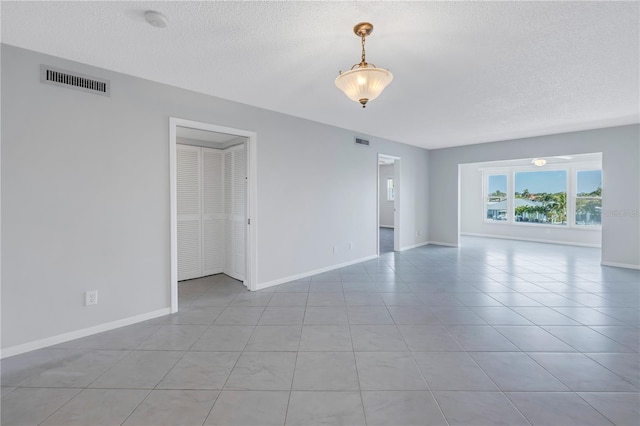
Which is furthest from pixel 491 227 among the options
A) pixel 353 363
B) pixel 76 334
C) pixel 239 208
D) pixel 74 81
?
pixel 74 81

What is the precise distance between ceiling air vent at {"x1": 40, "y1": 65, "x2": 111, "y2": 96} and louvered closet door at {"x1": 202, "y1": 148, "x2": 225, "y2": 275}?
2.01 meters

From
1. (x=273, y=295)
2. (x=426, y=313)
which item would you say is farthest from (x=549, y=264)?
(x=273, y=295)

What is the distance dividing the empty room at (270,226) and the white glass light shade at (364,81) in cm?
2

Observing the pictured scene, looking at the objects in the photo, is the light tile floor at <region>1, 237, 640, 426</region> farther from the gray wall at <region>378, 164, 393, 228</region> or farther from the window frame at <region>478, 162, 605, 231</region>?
the gray wall at <region>378, 164, 393, 228</region>

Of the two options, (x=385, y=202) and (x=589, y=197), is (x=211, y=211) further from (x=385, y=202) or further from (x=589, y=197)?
(x=589, y=197)

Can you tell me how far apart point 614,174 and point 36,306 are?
8.61 meters

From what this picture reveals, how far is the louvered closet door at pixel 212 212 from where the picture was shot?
489cm

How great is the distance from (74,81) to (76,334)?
7.85 ft

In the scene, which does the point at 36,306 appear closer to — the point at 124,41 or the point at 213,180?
the point at 124,41

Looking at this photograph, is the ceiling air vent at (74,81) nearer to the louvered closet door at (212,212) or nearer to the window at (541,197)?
the louvered closet door at (212,212)

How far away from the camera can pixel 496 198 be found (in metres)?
9.36

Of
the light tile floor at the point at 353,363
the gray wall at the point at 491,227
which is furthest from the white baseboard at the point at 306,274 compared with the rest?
the gray wall at the point at 491,227

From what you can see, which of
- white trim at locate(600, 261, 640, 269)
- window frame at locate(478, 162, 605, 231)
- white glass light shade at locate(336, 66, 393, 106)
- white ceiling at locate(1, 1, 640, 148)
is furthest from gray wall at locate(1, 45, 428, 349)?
window frame at locate(478, 162, 605, 231)

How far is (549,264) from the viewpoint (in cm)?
563
